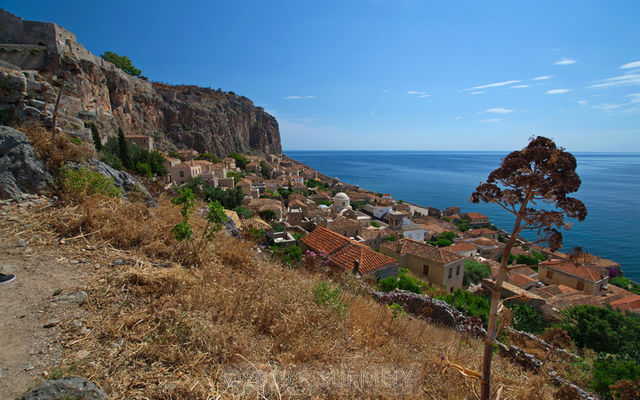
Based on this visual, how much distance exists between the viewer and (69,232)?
13.8ft

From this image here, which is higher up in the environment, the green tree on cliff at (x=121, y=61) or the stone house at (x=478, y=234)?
the green tree on cliff at (x=121, y=61)

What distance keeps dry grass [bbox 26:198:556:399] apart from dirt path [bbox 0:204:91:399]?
0.15 meters

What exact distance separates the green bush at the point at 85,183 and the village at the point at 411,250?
2.78 metres

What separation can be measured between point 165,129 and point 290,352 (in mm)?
60313

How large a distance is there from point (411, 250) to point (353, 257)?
27.4 ft

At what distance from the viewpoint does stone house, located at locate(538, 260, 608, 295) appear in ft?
69.9

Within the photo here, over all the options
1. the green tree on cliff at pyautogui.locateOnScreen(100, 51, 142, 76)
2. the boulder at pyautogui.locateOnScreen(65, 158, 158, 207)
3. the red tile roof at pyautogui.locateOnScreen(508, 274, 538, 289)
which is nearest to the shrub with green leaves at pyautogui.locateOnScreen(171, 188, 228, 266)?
the boulder at pyautogui.locateOnScreen(65, 158, 158, 207)

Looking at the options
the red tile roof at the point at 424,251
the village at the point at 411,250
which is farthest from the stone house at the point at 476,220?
the red tile roof at the point at 424,251

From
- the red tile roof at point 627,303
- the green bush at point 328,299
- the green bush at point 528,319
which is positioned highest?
the green bush at point 328,299

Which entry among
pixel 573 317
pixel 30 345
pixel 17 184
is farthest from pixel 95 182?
pixel 573 317

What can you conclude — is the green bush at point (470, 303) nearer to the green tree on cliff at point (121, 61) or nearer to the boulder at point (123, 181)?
the boulder at point (123, 181)

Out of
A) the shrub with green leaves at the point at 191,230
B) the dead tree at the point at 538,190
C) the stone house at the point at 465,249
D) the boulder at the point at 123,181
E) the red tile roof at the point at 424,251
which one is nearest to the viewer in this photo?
the dead tree at the point at 538,190

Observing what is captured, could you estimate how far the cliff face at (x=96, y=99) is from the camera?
6.15 m

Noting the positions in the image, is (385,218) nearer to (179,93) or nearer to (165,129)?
(165,129)
